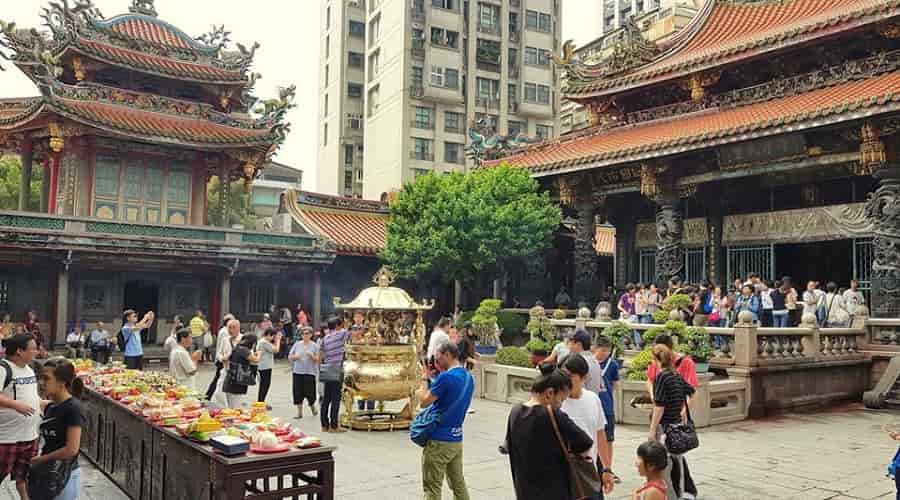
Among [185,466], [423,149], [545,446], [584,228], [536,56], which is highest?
[536,56]

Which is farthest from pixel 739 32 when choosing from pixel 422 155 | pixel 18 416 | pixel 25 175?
pixel 422 155

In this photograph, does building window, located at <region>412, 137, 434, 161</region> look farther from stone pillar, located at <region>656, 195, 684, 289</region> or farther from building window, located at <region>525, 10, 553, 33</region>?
stone pillar, located at <region>656, 195, 684, 289</region>

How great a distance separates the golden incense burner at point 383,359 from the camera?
10.8 m

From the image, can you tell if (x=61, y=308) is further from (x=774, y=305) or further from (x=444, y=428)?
(x=774, y=305)

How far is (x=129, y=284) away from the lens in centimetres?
2291

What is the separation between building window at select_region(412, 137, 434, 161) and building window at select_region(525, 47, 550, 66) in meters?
10.1

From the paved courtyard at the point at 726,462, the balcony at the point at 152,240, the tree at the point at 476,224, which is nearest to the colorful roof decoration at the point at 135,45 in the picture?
the balcony at the point at 152,240

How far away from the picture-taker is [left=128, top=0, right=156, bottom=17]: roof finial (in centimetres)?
2714

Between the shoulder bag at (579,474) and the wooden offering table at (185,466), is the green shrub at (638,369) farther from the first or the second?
the shoulder bag at (579,474)

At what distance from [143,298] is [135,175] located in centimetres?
424

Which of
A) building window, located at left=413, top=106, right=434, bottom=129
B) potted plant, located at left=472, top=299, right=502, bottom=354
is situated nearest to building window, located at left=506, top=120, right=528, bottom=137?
building window, located at left=413, top=106, right=434, bottom=129

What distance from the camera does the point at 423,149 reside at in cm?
4897

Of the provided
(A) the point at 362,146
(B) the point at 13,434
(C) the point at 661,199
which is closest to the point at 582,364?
(B) the point at 13,434

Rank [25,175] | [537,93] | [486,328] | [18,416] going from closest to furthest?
[18,416], [486,328], [25,175], [537,93]
